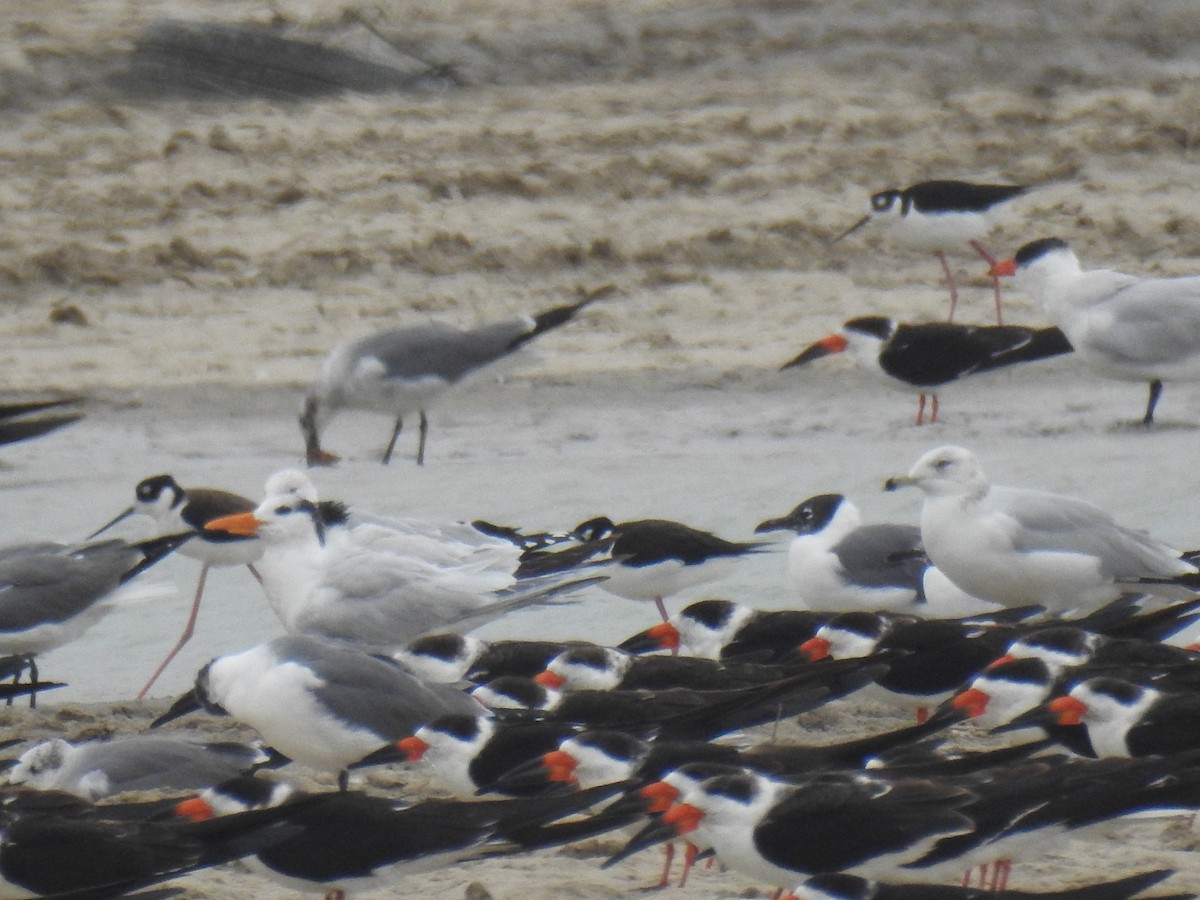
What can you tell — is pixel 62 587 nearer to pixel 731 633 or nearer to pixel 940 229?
pixel 731 633

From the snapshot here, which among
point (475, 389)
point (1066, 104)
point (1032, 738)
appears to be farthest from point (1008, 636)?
point (1066, 104)

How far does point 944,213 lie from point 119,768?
8134 mm

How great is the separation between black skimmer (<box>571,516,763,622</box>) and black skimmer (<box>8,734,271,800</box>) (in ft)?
7.43

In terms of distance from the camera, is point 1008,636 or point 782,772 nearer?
point 782,772

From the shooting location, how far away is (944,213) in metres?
13.3

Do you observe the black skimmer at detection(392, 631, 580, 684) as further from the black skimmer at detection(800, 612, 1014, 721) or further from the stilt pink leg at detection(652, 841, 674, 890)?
the stilt pink leg at detection(652, 841, 674, 890)

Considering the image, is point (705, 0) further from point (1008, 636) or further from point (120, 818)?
point (120, 818)

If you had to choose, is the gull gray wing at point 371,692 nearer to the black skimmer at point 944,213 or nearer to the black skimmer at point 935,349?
the black skimmer at point 935,349

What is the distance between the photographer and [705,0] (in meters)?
17.4

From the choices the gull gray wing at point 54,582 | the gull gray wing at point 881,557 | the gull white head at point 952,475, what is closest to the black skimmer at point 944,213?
the gull gray wing at point 881,557

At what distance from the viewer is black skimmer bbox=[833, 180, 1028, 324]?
43.6ft

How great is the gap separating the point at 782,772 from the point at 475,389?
7271 mm

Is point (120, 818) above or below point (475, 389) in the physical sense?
above

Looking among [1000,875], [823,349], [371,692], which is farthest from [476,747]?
[823,349]
